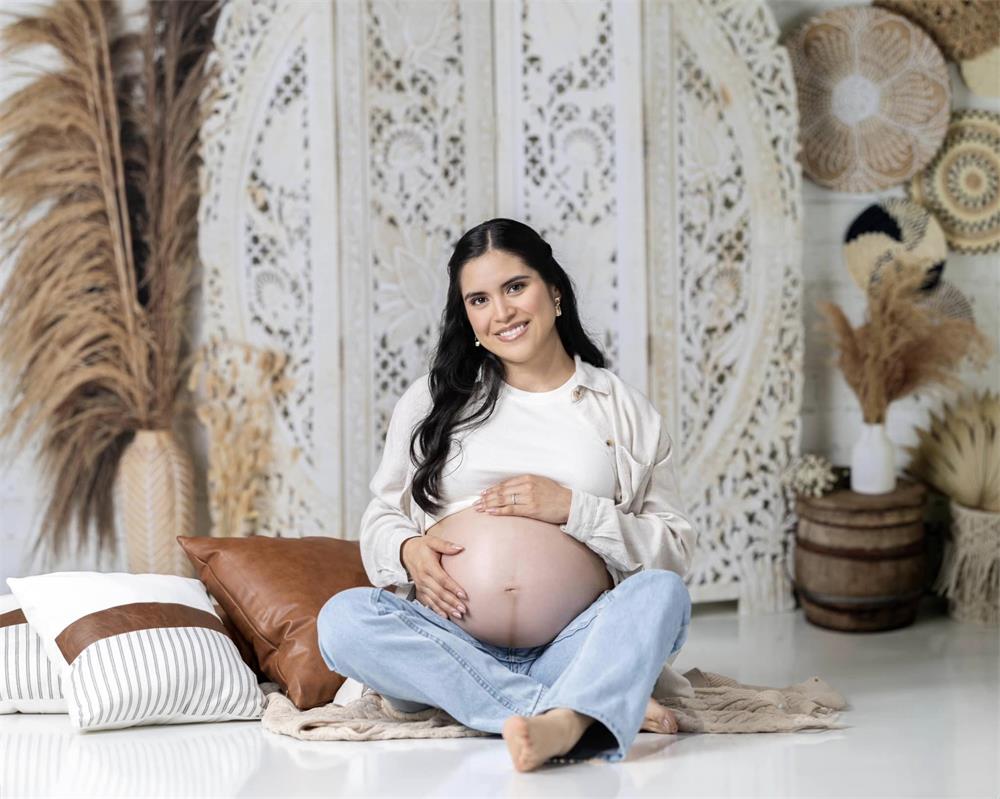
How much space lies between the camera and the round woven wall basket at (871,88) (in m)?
4.37

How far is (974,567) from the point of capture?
13.4 ft

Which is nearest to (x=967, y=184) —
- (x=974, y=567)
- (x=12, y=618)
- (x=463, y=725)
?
(x=974, y=567)

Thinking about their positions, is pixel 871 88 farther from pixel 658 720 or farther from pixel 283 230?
pixel 658 720

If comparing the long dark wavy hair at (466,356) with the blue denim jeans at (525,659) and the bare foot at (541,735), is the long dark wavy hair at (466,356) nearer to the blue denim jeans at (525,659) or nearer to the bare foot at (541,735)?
the blue denim jeans at (525,659)

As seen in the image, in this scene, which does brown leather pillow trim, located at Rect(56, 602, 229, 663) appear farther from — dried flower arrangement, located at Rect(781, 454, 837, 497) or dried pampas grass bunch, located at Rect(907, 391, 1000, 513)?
dried pampas grass bunch, located at Rect(907, 391, 1000, 513)

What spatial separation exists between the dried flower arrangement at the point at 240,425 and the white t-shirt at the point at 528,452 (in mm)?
1344

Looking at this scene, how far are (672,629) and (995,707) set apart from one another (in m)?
1.12

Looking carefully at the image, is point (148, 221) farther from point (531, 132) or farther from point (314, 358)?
point (531, 132)

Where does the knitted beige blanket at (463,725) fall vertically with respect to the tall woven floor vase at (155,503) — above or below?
below

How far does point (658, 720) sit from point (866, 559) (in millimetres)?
1550

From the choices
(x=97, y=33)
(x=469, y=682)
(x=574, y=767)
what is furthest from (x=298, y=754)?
(x=97, y=33)

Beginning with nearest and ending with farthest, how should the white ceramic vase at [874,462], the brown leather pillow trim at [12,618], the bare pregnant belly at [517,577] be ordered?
the bare pregnant belly at [517,577]
the brown leather pillow trim at [12,618]
the white ceramic vase at [874,462]

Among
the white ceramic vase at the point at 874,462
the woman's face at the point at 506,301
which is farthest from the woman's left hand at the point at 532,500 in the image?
the white ceramic vase at the point at 874,462

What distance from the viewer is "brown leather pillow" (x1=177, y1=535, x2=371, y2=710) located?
2.94 m
